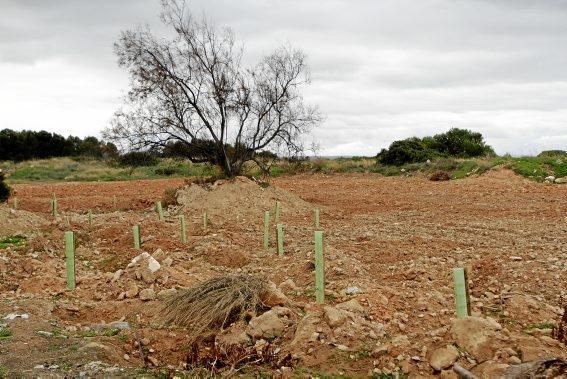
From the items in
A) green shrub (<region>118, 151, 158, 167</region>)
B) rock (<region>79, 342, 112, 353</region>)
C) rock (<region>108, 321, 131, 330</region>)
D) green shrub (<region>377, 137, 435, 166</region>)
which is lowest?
rock (<region>108, 321, 131, 330</region>)

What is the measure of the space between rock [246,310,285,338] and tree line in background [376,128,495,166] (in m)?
32.1

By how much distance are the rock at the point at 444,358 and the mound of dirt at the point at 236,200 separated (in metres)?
12.2

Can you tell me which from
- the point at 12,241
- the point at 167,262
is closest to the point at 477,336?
the point at 167,262

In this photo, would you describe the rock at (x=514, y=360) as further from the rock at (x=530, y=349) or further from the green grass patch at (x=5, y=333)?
the green grass patch at (x=5, y=333)

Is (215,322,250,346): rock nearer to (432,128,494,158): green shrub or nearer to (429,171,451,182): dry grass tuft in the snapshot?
(429,171,451,182): dry grass tuft

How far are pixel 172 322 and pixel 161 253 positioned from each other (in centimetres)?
357

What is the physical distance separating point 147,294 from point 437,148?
38.0 meters

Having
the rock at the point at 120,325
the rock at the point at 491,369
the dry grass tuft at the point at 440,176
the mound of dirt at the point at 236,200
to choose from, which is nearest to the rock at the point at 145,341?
the rock at the point at 120,325

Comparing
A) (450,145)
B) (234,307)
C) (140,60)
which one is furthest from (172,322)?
(450,145)

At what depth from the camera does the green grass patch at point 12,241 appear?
11.7m

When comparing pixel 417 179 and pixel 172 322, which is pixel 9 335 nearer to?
pixel 172 322

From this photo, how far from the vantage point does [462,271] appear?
18.3 feet

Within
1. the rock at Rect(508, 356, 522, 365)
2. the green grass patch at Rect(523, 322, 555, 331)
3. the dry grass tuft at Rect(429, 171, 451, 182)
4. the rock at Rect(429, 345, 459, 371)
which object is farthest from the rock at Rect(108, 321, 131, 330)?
the dry grass tuft at Rect(429, 171, 451, 182)

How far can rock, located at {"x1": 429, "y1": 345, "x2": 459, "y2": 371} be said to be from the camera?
4676mm
